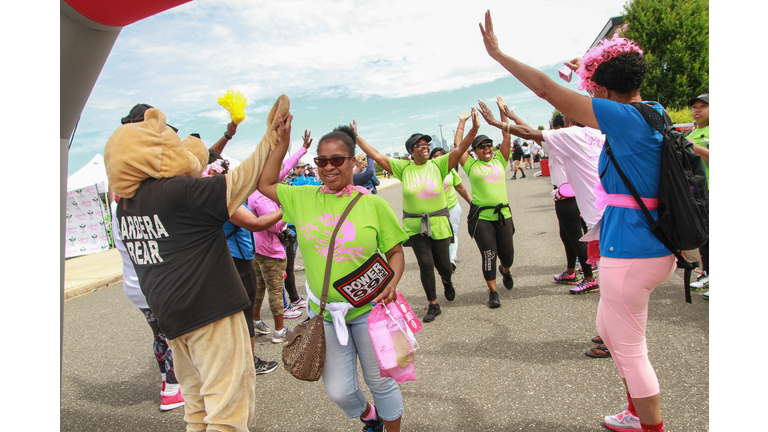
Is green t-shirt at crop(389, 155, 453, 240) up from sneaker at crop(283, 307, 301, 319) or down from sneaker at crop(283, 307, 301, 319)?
up

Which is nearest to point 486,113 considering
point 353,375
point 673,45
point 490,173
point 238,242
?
point 490,173

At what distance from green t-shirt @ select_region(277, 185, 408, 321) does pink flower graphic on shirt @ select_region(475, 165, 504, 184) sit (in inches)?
117

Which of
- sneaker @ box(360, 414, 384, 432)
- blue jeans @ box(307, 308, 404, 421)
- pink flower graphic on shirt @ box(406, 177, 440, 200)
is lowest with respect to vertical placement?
sneaker @ box(360, 414, 384, 432)

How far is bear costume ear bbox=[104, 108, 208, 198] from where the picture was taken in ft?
6.62

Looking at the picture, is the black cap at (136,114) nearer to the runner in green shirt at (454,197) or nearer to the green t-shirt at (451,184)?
the runner in green shirt at (454,197)

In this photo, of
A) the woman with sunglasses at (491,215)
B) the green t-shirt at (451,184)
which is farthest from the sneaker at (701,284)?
the green t-shirt at (451,184)

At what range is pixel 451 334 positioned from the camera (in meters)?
4.26

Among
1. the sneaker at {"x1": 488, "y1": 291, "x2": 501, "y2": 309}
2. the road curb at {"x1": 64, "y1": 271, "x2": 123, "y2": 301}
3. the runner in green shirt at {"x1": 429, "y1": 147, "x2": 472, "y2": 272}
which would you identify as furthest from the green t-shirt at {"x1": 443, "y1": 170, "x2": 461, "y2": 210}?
the road curb at {"x1": 64, "y1": 271, "x2": 123, "y2": 301}

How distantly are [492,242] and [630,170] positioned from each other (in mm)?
2962

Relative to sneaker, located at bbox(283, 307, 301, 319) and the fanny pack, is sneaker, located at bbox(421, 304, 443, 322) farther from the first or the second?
sneaker, located at bbox(283, 307, 301, 319)

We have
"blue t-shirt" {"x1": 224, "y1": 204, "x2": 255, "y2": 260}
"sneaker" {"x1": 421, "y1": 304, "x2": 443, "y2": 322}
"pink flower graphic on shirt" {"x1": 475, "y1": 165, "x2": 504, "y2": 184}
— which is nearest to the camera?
"blue t-shirt" {"x1": 224, "y1": 204, "x2": 255, "y2": 260}

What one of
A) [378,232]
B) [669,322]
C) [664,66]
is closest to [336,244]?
[378,232]

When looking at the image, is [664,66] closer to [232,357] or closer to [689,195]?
[689,195]

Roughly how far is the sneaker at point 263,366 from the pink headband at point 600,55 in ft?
10.9
